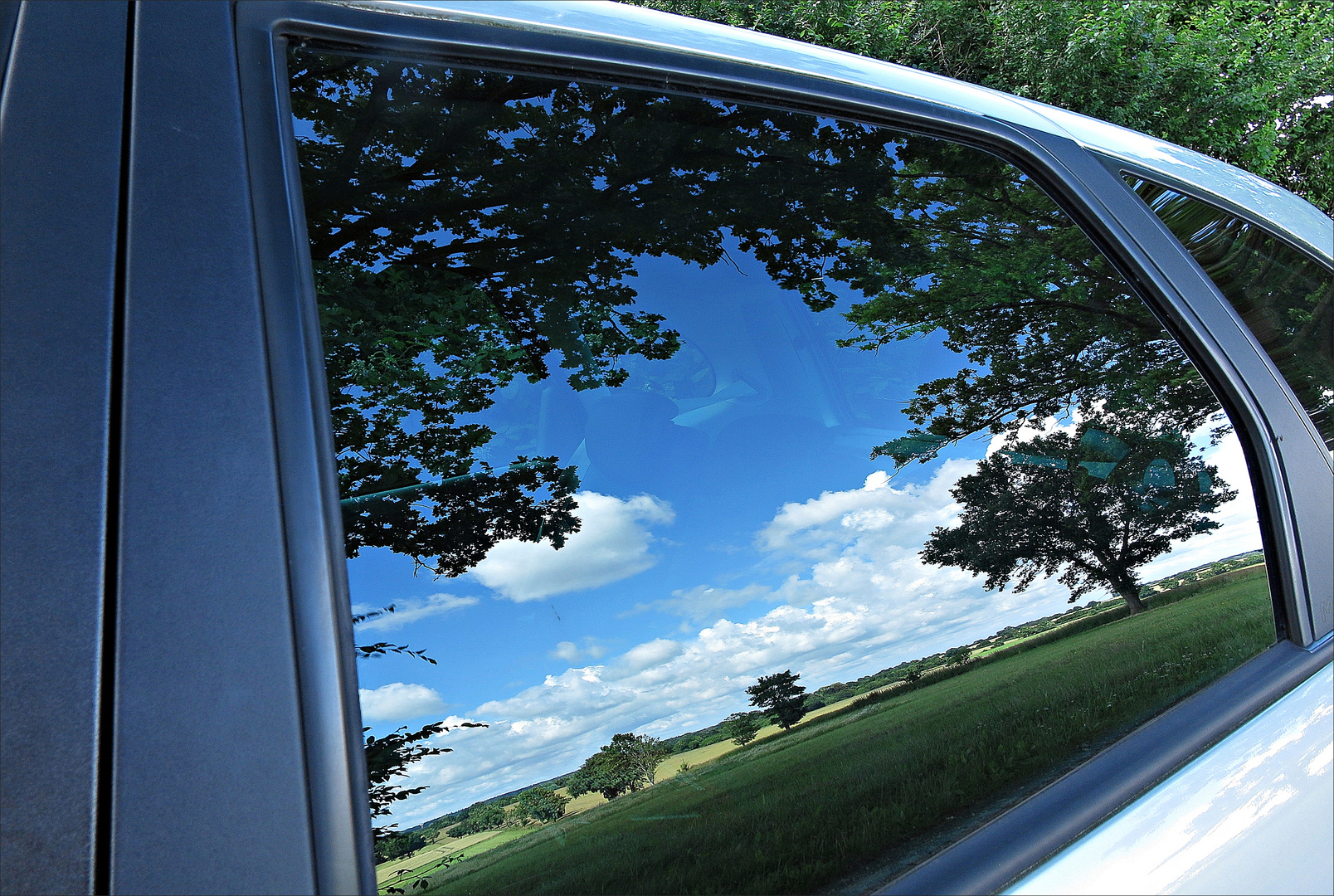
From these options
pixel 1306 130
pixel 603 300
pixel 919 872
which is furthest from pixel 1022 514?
pixel 1306 130

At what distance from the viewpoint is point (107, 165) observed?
28.9 inches

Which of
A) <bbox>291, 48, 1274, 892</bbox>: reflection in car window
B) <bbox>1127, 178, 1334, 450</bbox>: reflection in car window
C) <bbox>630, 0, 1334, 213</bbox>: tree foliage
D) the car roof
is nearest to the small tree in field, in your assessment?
<bbox>291, 48, 1274, 892</bbox>: reflection in car window

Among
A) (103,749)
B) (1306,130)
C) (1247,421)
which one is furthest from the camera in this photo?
(1306,130)

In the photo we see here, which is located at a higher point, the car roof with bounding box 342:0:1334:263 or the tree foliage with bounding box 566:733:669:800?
the car roof with bounding box 342:0:1334:263

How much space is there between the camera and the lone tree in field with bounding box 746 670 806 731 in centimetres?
103

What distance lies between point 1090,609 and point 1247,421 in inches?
17.1

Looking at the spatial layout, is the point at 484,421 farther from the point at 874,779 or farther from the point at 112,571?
the point at 874,779

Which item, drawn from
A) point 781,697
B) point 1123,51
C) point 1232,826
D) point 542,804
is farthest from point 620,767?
point 1123,51

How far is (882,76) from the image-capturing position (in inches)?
52.6

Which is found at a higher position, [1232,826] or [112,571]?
[112,571]

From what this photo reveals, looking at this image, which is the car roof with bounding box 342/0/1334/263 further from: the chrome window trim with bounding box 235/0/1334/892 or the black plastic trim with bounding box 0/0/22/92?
the black plastic trim with bounding box 0/0/22/92

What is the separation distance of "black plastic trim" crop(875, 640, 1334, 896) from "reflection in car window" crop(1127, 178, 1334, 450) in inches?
18.7

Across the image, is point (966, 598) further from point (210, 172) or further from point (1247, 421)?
point (210, 172)

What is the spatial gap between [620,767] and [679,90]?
865 millimetres
